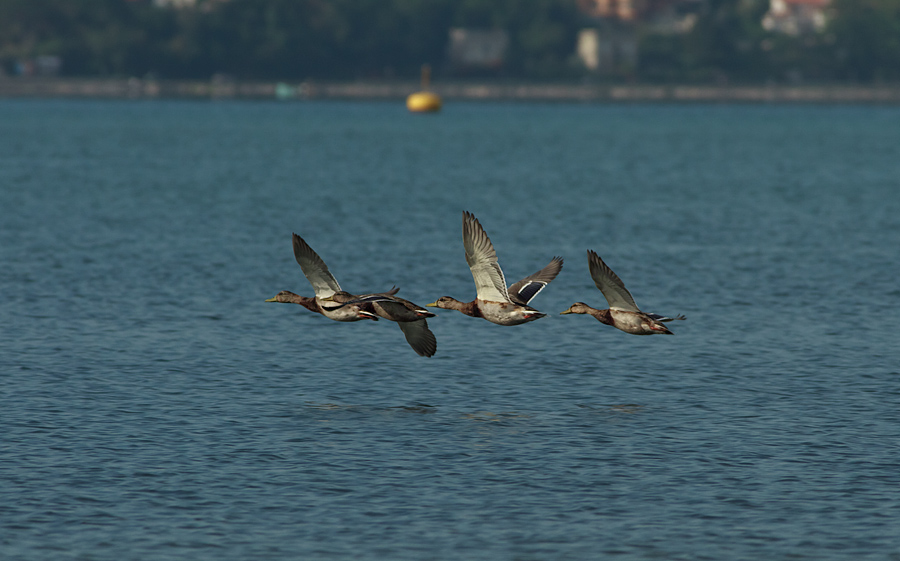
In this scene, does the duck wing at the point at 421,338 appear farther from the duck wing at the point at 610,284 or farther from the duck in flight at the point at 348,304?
the duck wing at the point at 610,284

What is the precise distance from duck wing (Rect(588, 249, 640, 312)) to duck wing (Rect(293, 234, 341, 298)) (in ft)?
17.4

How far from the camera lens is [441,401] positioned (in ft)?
115

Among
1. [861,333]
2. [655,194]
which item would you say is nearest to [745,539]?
[861,333]

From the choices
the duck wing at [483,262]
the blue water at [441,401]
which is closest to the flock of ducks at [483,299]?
the duck wing at [483,262]

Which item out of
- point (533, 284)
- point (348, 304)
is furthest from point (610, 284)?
point (348, 304)

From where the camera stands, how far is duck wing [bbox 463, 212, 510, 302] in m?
29.2

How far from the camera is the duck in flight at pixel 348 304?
1165 inches

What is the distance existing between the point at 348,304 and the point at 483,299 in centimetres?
294

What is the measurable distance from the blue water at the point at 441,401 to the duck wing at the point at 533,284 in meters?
3.15

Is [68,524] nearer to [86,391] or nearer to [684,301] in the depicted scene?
[86,391]

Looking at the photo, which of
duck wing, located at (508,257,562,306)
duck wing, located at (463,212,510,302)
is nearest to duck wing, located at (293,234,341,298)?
duck wing, located at (463,212,510,302)

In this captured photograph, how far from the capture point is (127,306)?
48094mm

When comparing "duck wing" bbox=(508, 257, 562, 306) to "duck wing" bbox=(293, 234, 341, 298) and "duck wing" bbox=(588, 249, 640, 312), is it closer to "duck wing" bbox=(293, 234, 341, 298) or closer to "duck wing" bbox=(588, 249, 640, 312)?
"duck wing" bbox=(588, 249, 640, 312)

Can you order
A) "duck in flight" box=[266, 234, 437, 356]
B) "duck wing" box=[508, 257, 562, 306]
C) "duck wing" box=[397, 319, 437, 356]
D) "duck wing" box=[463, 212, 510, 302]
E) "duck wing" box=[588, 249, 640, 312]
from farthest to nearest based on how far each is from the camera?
"duck wing" box=[397, 319, 437, 356], "duck wing" box=[508, 257, 562, 306], "duck in flight" box=[266, 234, 437, 356], "duck wing" box=[463, 212, 510, 302], "duck wing" box=[588, 249, 640, 312]
